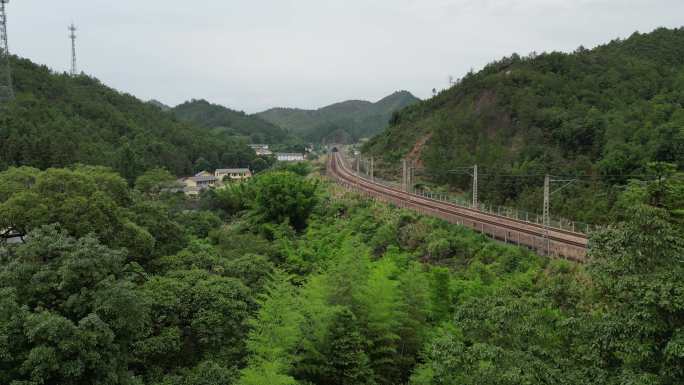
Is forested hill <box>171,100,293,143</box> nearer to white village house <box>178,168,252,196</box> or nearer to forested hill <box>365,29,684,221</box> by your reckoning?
white village house <box>178,168,252,196</box>

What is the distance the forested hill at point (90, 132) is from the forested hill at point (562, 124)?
96.8ft

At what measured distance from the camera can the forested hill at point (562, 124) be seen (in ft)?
110

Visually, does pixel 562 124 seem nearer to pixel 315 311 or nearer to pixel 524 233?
pixel 524 233

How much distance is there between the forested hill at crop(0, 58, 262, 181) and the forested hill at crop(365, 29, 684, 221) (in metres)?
29.5

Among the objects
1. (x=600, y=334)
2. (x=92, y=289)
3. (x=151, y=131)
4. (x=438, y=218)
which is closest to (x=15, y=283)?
(x=92, y=289)

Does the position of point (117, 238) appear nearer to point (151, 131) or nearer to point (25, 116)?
point (25, 116)

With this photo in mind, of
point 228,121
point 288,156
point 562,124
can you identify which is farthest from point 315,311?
point 228,121

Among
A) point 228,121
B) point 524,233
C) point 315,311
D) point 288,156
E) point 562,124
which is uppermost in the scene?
point 228,121

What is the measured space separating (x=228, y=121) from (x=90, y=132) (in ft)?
337

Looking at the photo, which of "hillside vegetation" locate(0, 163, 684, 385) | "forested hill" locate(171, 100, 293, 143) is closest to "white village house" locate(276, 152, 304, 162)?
"forested hill" locate(171, 100, 293, 143)

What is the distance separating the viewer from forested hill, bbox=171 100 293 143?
153 meters

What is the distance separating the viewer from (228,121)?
160 meters

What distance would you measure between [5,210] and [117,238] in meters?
3.10

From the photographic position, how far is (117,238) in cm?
1568
